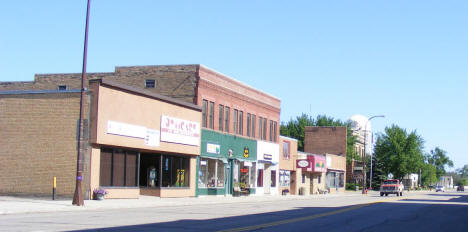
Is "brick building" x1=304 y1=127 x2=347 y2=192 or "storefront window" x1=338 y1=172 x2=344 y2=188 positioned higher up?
"brick building" x1=304 y1=127 x2=347 y2=192

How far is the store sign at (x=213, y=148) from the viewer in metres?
44.8

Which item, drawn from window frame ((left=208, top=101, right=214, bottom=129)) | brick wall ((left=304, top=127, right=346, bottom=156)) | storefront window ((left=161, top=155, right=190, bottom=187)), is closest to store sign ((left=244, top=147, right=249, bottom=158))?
window frame ((left=208, top=101, right=214, bottom=129))

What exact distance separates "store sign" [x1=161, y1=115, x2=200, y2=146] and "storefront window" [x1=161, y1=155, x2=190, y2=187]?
1366mm

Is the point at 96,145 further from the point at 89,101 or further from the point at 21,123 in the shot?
the point at 21,123

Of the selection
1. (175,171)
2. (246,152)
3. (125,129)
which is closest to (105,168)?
(125,129)

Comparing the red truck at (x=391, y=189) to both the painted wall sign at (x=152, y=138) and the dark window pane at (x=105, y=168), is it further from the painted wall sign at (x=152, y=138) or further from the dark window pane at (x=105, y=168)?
the dark window pane at (x=105, y=168)

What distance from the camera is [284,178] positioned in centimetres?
6181

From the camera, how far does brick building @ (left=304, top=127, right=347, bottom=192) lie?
81125 mm

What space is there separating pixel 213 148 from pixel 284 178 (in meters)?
17.9

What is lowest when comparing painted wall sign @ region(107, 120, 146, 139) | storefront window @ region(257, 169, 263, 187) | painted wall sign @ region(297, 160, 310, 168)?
storefront window @ region(257, 169, 263, 187)

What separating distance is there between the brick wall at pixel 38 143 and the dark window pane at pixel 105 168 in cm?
174

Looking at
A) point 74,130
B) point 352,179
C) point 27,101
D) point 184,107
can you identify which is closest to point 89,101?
point 74,130

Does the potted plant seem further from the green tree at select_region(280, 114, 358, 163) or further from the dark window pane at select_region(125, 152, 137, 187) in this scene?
the green tree at select_region(280, 114, 358, 163)

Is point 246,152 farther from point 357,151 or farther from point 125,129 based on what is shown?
point 357,151
